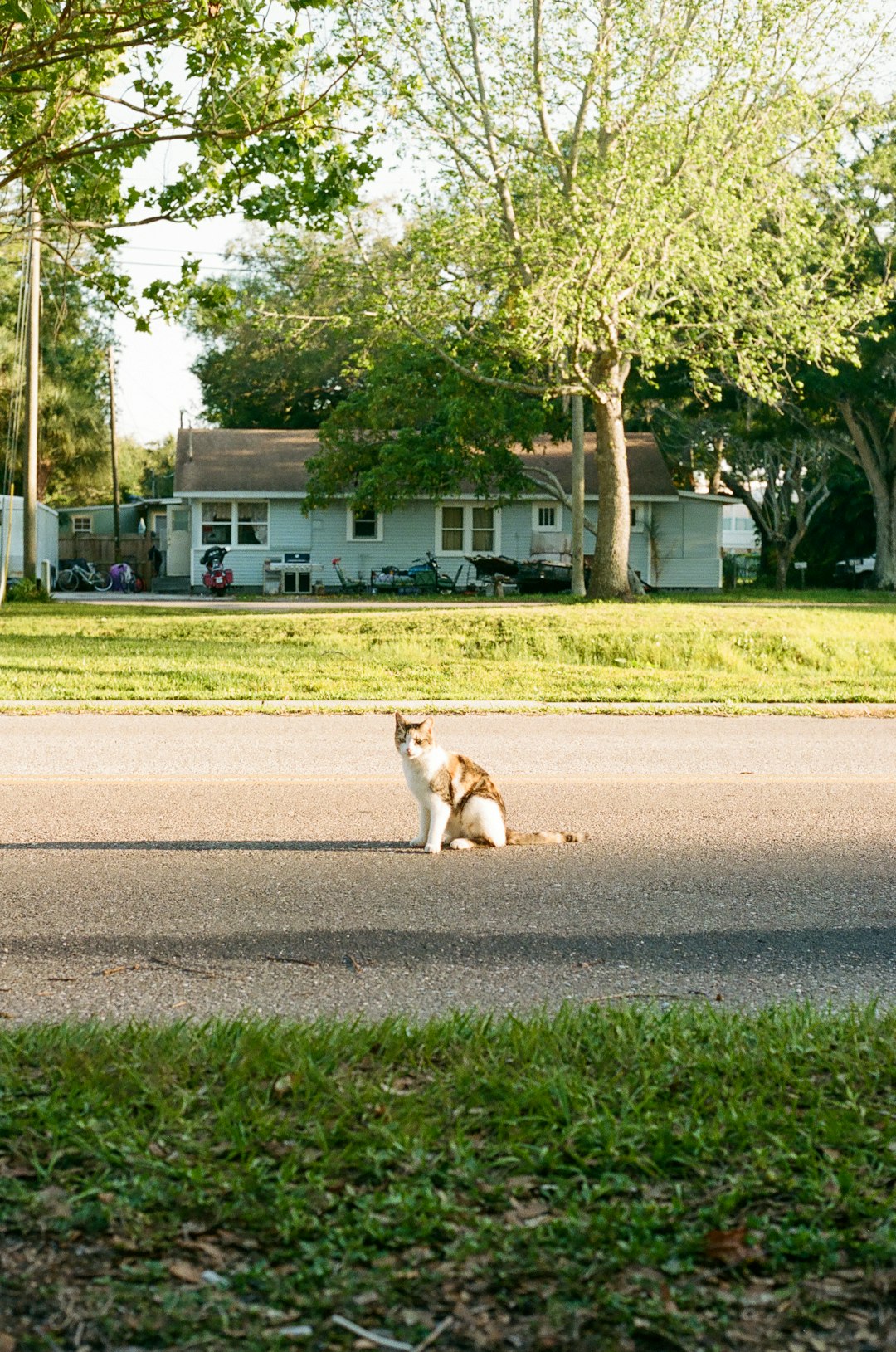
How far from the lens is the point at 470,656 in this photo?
745 inches

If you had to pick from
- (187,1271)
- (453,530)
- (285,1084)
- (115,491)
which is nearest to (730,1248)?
(187,1271)

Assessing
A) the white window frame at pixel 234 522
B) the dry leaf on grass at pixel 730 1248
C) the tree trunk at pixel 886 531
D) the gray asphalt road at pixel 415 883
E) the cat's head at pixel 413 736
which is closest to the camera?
the dry leaf on grass at pixel 730 1248

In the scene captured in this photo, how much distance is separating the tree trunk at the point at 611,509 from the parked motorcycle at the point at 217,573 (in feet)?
48.0

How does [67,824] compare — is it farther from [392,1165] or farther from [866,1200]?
[866,1200]

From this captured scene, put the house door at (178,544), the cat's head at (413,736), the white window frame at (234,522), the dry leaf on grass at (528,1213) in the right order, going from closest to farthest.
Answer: the dry leaf on grass at (528,1213) → the cat's head at (413,736) → the white window frame at (234,522) → the house door at (178,544)

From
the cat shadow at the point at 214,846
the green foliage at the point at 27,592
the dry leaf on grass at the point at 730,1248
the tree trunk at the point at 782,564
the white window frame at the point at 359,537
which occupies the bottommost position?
the dry leaf on grass at the point at 730,1248

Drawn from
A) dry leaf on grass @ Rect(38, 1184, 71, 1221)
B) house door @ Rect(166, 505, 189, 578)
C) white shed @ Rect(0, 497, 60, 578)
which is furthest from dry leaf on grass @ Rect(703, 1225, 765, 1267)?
house door @ Rect(166, 505, 189, 578)

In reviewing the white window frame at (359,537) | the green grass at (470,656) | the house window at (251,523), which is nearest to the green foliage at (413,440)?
the white window frame at (359,537)

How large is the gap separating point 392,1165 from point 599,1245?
600 mm

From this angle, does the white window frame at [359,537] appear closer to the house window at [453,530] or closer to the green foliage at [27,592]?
the house window at [453,530]

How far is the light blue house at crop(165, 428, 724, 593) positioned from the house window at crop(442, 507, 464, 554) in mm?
26

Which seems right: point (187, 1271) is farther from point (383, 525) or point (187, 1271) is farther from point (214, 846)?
point (383, 525)

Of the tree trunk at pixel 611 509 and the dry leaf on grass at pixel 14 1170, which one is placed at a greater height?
the tree trunk at pixel 611 509

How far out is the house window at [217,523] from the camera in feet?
147
